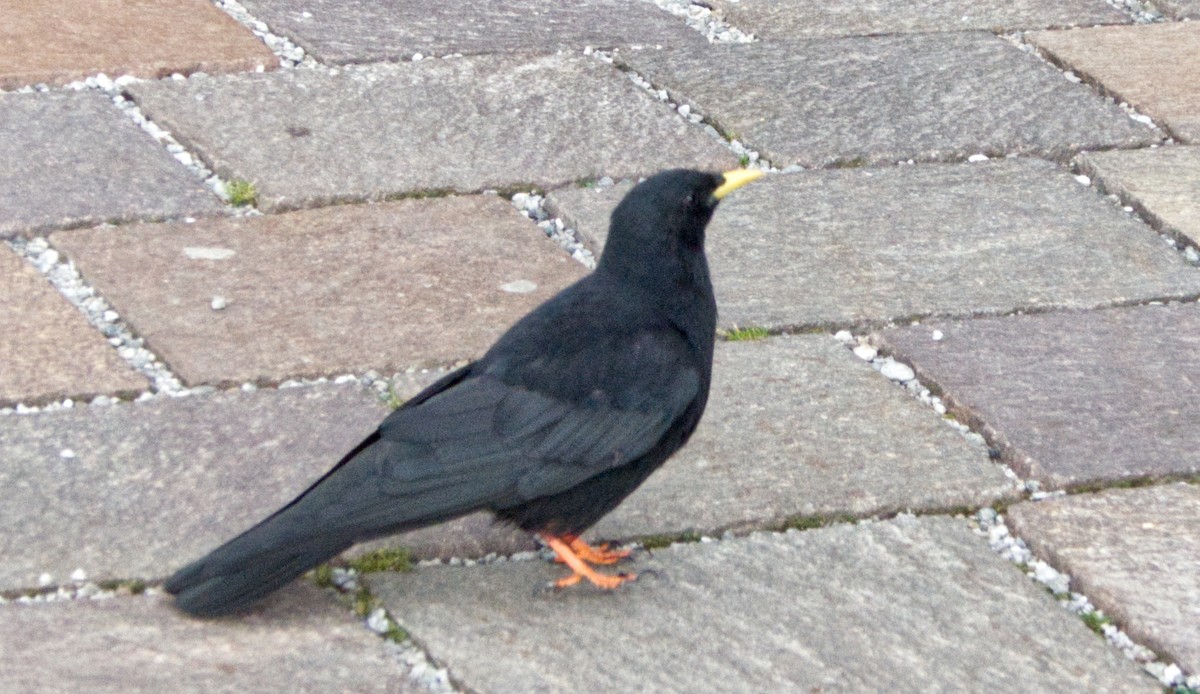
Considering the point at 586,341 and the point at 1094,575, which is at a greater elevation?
the point at 586,341

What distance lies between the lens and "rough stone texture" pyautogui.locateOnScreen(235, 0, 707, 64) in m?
5.75

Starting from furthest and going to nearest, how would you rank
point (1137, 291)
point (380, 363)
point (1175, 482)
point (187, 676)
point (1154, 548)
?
point (1137, 291)
point (380, 363)
point (1175, 482)
point (1154, 548)
point (187, 676)

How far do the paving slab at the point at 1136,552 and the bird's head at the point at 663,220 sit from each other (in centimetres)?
87

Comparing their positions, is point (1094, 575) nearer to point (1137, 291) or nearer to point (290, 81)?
point (1137, 291)

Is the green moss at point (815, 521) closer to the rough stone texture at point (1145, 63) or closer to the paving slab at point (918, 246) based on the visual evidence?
the paving slab at point (918, 246)

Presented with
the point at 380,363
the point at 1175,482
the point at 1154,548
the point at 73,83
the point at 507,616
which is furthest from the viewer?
the point at 73,83

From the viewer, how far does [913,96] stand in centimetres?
557

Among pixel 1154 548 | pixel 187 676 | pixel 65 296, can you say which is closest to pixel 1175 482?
pixel 1154 548

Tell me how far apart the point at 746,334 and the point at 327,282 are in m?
1.05

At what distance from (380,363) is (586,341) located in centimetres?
86

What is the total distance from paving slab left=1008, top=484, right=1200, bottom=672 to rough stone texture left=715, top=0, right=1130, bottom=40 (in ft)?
9.48

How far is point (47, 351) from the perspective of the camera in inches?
154

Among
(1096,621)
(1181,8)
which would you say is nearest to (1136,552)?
(1096,621)

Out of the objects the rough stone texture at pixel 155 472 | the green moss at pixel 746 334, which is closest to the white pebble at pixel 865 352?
the green moss at pixel 746 334
